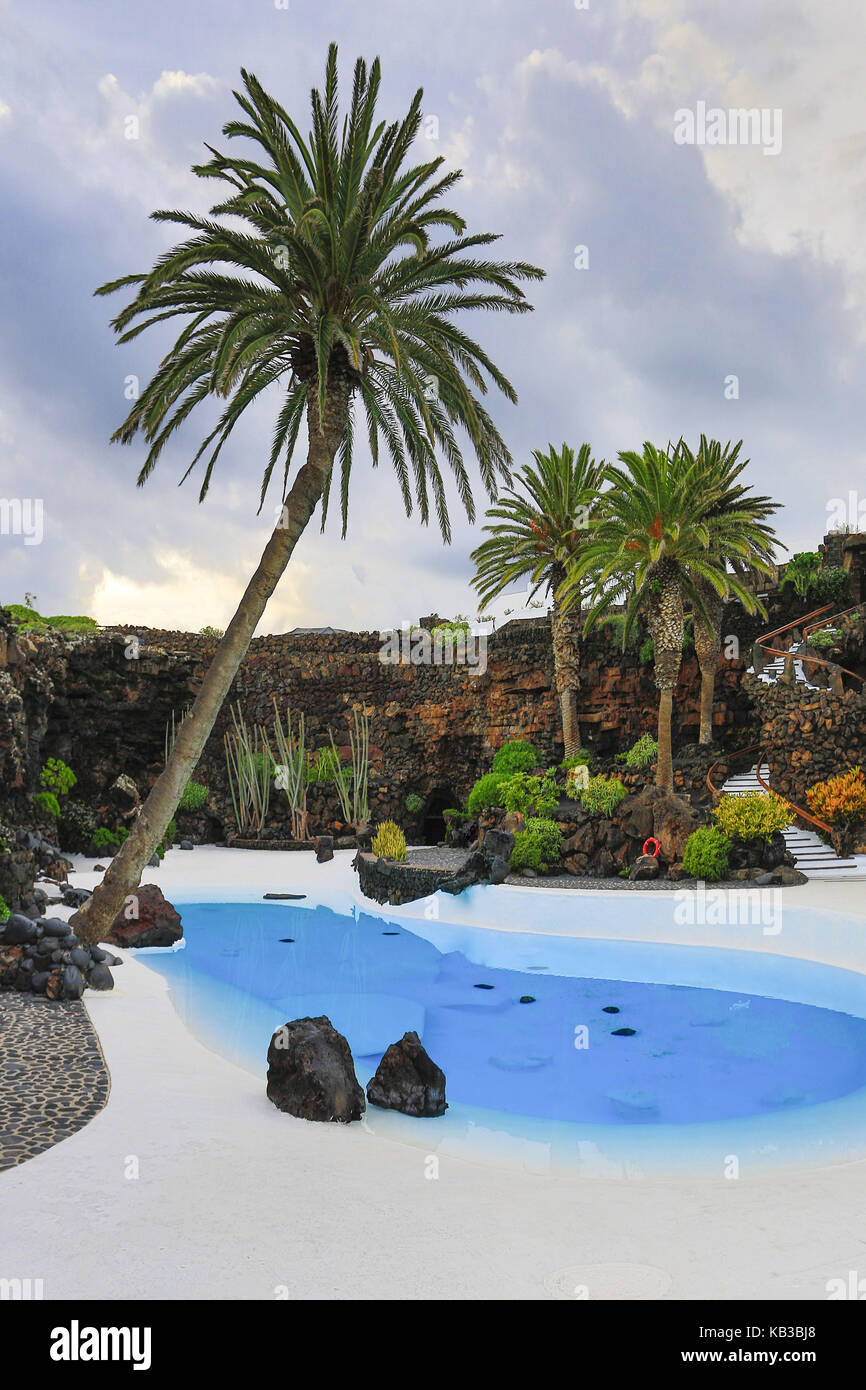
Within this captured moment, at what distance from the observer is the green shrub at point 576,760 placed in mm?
21125

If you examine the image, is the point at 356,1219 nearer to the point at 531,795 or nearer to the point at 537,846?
the point at 537,846

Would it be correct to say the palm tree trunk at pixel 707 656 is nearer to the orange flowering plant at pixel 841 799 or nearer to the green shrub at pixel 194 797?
the orange flowering plant at pixel 841 799

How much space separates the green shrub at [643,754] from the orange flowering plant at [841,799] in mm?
4760

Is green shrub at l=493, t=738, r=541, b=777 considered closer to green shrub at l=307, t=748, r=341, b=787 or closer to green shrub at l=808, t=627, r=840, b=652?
green shrub at l=307, t=748, r=341, b=787

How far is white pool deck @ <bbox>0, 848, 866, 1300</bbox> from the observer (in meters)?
3.83

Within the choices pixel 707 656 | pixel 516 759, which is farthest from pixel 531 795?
pixel 707 656

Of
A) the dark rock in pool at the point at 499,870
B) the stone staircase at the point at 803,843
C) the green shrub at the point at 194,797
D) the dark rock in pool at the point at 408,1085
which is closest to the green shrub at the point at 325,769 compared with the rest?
the green shrub at the point at 194,797

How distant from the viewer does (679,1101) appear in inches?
301
